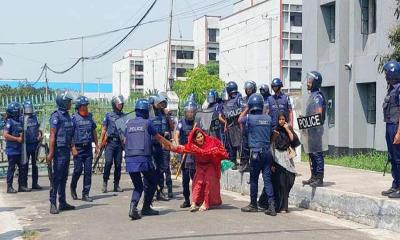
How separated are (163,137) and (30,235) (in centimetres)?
260

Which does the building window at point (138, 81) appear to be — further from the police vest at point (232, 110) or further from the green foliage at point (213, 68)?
the police vest at point (232, 110)

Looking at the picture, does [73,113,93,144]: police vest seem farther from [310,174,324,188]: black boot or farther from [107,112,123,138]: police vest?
[310,174,324,188]: black boot

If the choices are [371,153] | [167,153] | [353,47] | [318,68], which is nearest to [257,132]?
[167,153]

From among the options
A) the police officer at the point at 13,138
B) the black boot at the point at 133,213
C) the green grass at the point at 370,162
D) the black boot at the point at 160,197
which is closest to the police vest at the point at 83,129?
the black boot at the point at 160,197

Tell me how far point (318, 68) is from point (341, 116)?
97.2 inches

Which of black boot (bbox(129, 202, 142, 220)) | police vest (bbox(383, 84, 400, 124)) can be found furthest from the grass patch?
police vest (bbox(383, 84, 400, 124))

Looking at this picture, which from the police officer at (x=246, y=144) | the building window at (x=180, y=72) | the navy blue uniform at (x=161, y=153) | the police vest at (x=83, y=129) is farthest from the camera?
the building window at (x=180, y=72)

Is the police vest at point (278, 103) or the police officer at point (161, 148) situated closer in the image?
the police officer at point (161, 148)

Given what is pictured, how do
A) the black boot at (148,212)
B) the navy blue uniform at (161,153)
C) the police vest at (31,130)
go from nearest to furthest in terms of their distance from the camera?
the black boot at (148,212), the navy blue uniform at (161,153), the police vest at (31,130)

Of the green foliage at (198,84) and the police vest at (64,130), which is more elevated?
the green foliage at (198,84)

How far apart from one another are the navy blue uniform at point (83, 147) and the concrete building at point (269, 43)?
46.3 meters

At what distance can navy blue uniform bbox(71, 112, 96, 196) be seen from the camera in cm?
1126

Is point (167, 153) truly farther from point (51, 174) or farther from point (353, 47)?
point (353, 47)

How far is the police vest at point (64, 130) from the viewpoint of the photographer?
32.4 feet
